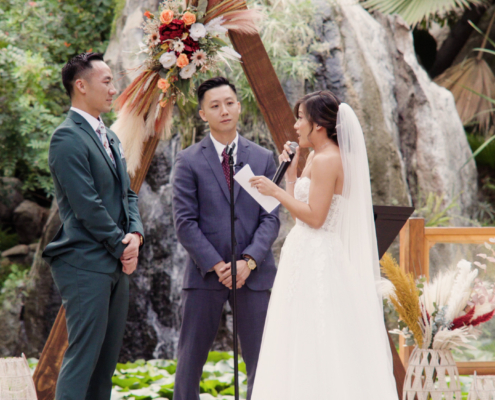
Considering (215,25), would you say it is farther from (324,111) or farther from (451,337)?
(451,337)

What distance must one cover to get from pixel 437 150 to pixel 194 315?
4707 mm

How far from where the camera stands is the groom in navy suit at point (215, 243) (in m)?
3.14

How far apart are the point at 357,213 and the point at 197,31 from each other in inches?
54.8

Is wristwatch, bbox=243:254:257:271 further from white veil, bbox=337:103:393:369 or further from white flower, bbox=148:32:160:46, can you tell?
white flower, bbox=148:32:160:46

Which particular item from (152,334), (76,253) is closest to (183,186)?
(76,253)

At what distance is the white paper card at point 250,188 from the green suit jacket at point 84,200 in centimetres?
69

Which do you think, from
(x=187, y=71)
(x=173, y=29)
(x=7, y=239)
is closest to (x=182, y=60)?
(x=187, y=71)

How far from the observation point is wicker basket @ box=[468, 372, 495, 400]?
9.21 feet

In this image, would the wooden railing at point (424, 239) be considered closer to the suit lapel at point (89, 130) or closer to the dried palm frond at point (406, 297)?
the dried palm frond at point (406, 297)

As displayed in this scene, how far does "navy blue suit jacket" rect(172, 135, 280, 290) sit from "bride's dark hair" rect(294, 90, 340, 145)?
1.73 feet

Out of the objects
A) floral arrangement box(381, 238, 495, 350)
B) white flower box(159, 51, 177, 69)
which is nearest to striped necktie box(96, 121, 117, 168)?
white flower box(159, 51, 177, 69)

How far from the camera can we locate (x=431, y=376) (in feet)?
9.93

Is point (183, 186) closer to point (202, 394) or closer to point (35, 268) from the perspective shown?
point (202, 394)

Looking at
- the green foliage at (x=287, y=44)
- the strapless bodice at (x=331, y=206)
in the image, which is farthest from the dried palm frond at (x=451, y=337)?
the green foliage at (x=287, y=44)
